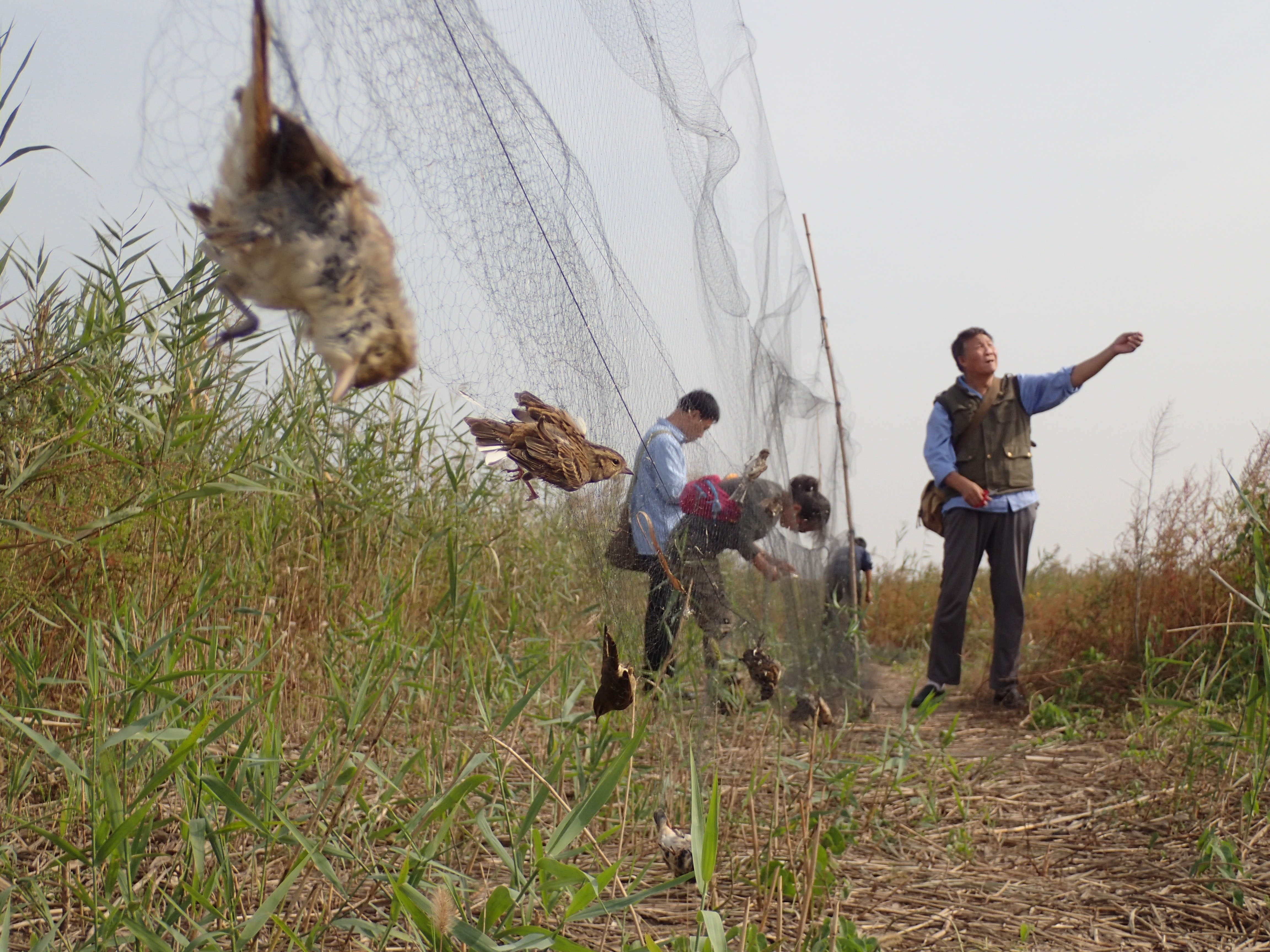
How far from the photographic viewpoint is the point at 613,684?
1.57 meters

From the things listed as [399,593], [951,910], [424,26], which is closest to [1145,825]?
[951,910]

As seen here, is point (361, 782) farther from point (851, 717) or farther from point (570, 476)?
point (851, 717)

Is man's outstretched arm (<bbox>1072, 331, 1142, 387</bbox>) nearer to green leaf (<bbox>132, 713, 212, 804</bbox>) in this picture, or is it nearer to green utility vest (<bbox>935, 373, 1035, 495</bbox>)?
green utility vest (<bbox>935, 373, 1035, 495</bbox>)

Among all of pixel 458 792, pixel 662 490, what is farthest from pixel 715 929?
pixel 662 490

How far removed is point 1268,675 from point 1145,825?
809 mm

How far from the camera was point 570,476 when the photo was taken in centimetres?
140

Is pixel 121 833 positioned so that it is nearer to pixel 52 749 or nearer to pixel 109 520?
pixel 52 749

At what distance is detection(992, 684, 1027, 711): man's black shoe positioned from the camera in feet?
14.8

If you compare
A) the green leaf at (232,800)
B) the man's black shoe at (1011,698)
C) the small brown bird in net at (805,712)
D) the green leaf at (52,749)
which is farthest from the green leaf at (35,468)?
the man's black shoe at (1011,698)

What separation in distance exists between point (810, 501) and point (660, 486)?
1135 millimetres

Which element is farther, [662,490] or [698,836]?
[662,490]

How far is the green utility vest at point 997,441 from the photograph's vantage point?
446 centimetres

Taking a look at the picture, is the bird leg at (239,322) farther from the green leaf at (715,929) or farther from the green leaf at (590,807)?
the green leaf at (715,929)

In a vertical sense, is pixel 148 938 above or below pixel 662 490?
below
